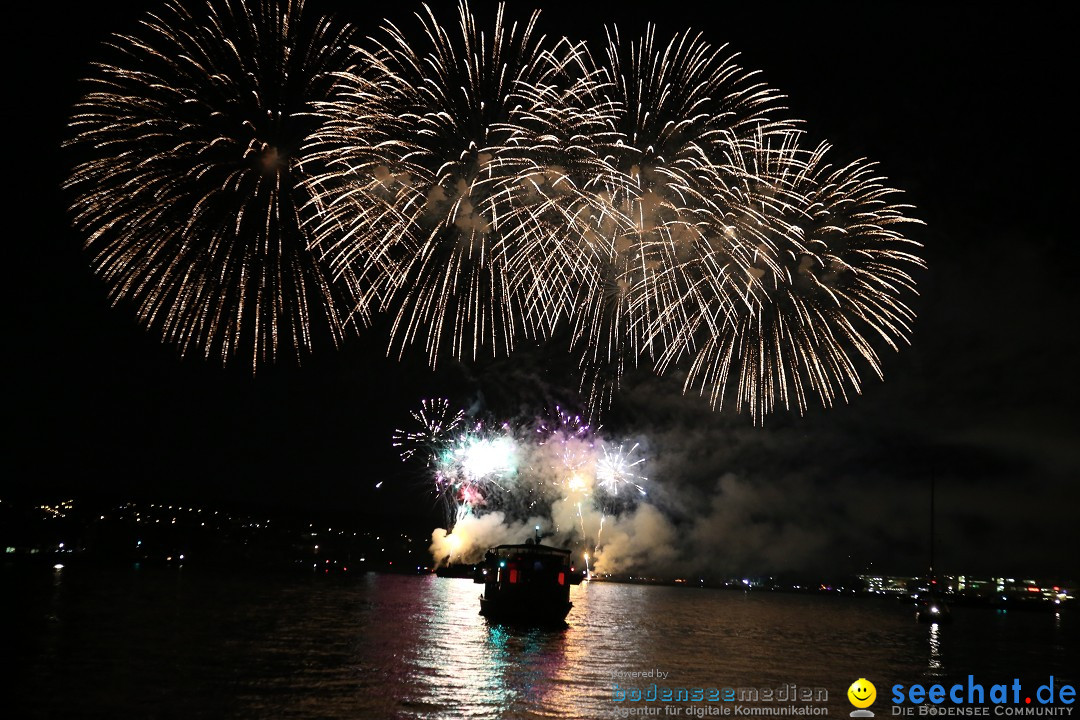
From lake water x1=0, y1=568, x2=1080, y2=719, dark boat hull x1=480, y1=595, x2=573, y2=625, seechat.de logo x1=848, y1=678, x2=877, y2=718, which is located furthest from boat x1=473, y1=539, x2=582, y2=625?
seechat.de logo x1=848, y1=678, x2=877, y2=718

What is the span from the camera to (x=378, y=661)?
28703 millimetres

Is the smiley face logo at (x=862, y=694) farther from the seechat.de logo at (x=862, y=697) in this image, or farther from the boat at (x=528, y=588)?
the boat at (x=528, y=588)

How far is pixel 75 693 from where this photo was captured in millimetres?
19812

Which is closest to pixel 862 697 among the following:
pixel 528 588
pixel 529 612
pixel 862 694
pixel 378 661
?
pixel 862 694

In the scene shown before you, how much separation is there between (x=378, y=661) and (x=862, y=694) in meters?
16.1

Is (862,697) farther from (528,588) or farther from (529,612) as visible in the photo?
(528,588)

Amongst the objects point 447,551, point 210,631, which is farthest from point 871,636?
point 447,551

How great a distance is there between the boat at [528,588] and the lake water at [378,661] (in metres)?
1.94

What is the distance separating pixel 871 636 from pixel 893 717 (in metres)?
47.3

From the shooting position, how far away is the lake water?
66.7 feet

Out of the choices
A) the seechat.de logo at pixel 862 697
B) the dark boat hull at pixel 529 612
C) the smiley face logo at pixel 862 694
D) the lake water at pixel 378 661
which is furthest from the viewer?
the dark boat hull at pixel 529 612

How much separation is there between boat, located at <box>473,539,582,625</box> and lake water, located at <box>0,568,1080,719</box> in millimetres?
1936

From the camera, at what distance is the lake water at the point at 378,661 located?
2033 cm

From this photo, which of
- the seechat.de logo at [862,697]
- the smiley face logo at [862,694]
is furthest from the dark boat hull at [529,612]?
the smiley face logo at [862,694]
